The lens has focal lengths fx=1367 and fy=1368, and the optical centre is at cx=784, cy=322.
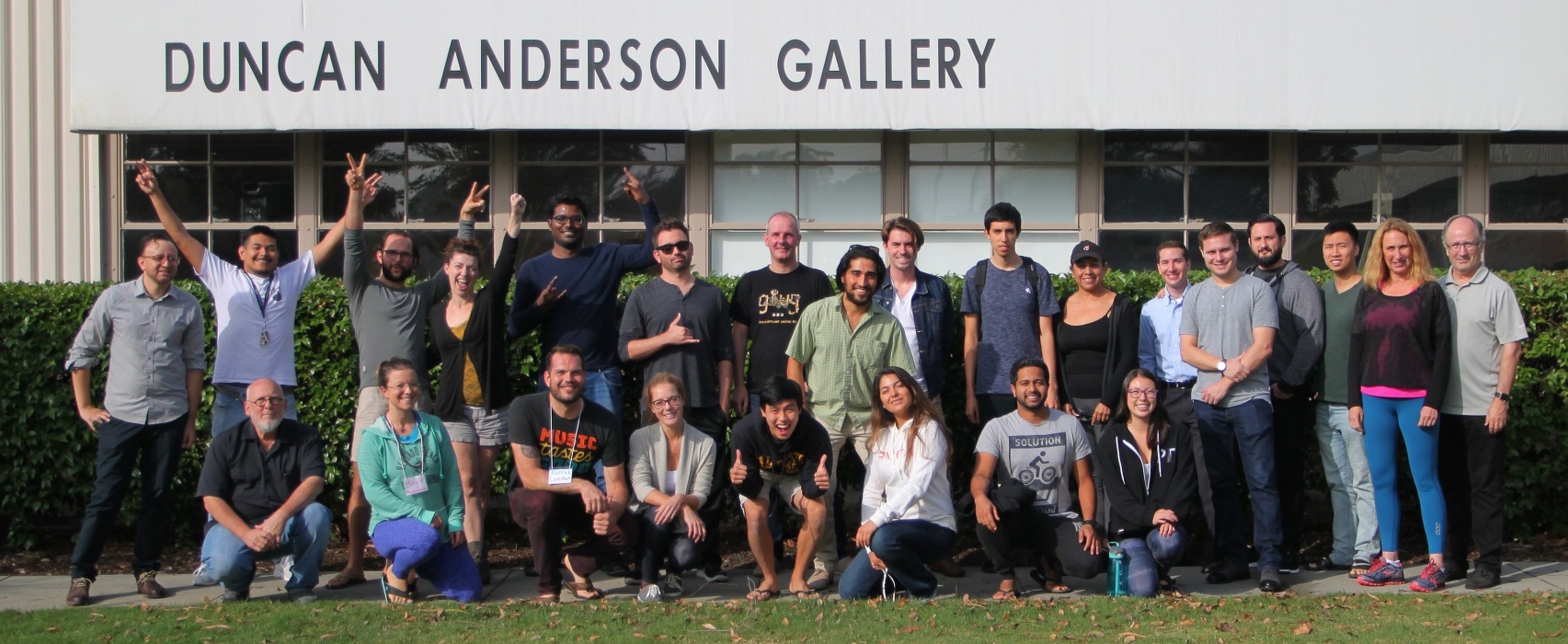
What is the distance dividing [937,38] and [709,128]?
64.0 inches

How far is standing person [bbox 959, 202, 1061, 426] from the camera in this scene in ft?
22.7

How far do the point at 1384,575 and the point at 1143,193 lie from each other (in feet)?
12.8

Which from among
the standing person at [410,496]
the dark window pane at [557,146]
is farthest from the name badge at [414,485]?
the dark window pane at [557,146]

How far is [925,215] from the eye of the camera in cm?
979

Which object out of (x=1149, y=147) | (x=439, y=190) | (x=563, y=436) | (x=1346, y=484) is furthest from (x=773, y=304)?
(x=1149, y=147)

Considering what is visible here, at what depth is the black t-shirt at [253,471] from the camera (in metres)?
6.32

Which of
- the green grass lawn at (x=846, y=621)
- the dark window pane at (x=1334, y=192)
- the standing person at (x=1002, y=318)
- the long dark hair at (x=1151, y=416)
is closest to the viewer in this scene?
the green grass lawn at (x=846, y=621)

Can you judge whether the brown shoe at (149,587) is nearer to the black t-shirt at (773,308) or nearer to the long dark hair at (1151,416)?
the black t-shirt at (773,308)

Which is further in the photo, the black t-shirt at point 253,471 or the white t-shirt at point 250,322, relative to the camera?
the white t-shirt at point 250,322

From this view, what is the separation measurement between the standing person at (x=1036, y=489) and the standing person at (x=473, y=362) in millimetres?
2432

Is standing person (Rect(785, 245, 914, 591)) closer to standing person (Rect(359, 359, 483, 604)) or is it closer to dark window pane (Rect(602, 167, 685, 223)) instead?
standing person (Rect(359, 359, 483, 604))

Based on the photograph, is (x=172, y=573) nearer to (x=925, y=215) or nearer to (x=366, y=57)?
(x=366, y=57)

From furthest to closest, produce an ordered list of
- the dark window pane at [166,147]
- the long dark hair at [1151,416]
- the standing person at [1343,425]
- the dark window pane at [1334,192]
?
1. the dark window pane at [1334,192]
2. the dark window pane at [166,147]
3. the standing person at [1343,425]
4. the long dark hair at [1151,416]

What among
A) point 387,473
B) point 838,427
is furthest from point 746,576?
point 387,473
